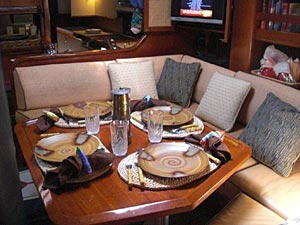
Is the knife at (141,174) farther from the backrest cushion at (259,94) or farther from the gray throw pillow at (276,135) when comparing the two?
the backrest cushion at (259,94)

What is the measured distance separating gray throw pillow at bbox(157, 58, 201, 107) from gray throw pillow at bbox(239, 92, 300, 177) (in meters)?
0.97

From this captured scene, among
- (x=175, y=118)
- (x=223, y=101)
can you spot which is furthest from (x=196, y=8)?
(x=175, y=118)

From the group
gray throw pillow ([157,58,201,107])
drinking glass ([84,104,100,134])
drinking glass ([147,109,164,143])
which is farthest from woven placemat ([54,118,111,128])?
gray throw pillow ([157,58,201,107])

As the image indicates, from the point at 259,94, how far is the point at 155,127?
107 cm

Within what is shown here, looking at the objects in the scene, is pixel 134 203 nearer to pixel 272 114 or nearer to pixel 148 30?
pixel 272 114

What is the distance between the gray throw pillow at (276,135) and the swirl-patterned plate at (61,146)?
1.00 meters

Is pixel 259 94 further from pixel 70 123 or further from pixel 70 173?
pixel 70 173

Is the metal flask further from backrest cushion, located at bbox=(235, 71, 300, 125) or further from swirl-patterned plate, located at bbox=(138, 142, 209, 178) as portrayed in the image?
backrest cushion, located at bbox=(235, 71, 300, 125)

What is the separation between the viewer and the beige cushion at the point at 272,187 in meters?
1.76

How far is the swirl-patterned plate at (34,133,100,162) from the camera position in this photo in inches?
63.3

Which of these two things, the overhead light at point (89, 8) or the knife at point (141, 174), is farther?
the overhead light at point (89, 8)

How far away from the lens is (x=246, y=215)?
1695mm

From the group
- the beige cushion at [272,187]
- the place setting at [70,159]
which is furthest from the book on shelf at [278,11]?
the place setting at [70,159]

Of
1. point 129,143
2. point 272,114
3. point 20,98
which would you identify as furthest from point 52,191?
point 20,98
